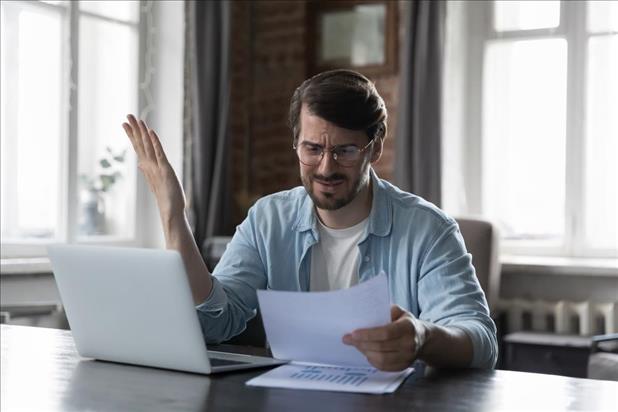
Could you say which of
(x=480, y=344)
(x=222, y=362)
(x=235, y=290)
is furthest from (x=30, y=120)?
(x=480, y=344)

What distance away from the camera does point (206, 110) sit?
15.2 feet

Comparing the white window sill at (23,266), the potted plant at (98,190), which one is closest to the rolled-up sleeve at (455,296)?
the white window sill at (23,266)

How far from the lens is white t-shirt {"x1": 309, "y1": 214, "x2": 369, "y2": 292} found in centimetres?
214

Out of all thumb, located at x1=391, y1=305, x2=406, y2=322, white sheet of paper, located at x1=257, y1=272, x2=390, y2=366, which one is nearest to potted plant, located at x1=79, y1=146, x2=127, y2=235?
white sheet of paper, located at x1=257, y1=272, x2=390, y2=366

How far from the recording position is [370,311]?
1.47 meters

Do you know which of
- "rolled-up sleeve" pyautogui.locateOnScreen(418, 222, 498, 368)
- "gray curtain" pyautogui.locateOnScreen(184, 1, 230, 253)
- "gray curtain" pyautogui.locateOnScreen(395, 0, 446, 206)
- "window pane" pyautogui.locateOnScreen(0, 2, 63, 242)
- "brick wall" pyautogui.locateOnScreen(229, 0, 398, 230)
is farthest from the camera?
"brick wall" pyautogui.locateOnScreen(229, 0, 398, 230)

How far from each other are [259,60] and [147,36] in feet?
2.30

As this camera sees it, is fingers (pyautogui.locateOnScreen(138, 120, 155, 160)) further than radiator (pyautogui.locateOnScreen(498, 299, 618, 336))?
No

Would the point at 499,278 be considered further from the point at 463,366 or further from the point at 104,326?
the point at 104,326

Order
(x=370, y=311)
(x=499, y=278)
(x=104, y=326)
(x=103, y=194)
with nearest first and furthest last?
(x=370, y=311)
(x=104, y=326)
(x=499, y=278)
(x=103, y=194)

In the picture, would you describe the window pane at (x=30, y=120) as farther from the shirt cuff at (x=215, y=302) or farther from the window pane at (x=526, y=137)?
the shirt cuff at (x=215, y=302)

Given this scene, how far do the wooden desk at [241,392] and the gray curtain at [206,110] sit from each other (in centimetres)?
290

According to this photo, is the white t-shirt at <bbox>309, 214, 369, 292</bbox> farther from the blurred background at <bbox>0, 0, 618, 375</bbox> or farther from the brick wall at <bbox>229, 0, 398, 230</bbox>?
the brick wall at <bbox>229, 0, 398, 230</bbox>

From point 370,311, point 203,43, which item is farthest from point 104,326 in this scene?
point 203,43
